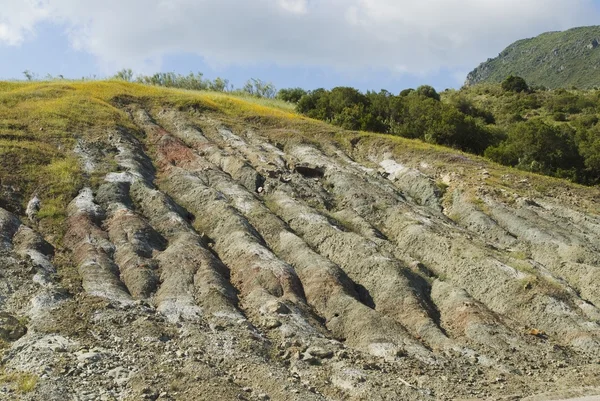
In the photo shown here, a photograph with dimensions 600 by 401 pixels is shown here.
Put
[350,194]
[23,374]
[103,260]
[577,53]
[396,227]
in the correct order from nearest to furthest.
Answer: [23,374], [103,260], [396,227], [350,194], [577,53]

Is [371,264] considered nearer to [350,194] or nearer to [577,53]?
[350,194]

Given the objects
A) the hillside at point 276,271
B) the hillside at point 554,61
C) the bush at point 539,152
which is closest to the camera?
the hillside at point 276,271

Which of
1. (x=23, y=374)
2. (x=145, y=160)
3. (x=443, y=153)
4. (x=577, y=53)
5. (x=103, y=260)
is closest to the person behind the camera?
(x=23, y=374)

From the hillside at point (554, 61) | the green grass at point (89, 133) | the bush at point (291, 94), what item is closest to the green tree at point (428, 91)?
the bush at point (291, 94)

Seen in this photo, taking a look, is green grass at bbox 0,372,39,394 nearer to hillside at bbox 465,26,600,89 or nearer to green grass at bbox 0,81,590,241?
green grass at bbox 0,81,590,241

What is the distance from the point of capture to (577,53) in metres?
131

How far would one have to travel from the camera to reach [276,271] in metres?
24.0

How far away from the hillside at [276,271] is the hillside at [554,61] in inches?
3379

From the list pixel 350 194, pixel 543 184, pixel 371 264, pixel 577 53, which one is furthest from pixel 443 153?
pixel 577 53

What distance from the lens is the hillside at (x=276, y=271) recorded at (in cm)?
1759

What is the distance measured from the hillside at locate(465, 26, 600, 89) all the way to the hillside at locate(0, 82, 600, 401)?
85.8m

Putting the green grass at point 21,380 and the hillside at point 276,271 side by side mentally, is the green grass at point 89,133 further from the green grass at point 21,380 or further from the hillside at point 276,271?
the green grass at point 21,380

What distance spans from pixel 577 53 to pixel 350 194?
11662cm

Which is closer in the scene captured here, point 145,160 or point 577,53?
point 145,160
